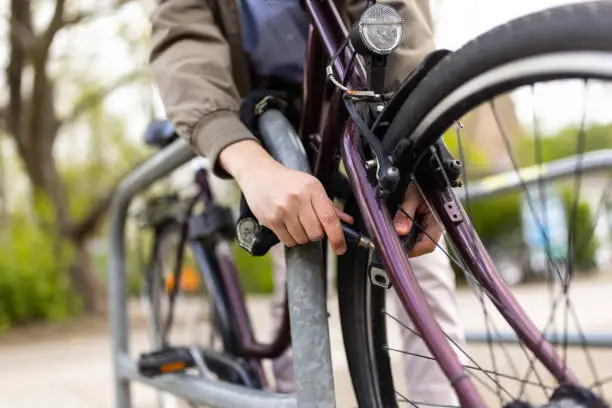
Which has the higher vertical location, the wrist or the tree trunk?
the tree trunk

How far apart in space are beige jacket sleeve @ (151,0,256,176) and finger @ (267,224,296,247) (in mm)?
170

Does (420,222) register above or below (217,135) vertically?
below

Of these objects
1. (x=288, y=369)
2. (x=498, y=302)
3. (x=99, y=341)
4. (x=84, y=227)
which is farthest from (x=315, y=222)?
(x=84, y=227)

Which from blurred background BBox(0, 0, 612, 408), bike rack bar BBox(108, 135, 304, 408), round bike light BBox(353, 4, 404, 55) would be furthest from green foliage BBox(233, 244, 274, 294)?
round bike light BBox(353, 4, 404, 55)

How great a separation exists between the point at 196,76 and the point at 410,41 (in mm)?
374

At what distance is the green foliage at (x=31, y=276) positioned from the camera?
7.44 m

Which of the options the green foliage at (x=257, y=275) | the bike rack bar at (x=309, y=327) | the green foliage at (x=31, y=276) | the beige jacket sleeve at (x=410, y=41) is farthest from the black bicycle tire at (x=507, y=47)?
the green foliage at (x=257, y=275)

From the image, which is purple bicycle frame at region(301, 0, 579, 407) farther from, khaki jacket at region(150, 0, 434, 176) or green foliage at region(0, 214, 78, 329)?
green foliage at region(0, 214, 78, 329)

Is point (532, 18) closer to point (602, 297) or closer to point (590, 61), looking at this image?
point (590, 61)

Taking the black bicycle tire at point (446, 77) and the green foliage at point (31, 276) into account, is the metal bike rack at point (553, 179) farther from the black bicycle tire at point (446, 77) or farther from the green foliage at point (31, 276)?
the green foliage at point (31, 276)

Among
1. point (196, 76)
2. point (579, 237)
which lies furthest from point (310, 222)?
point (579, 237)

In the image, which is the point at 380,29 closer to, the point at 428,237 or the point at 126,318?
the point at 428,237

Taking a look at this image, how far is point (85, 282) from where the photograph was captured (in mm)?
8586

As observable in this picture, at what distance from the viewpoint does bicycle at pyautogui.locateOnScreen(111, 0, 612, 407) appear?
2.43ft
